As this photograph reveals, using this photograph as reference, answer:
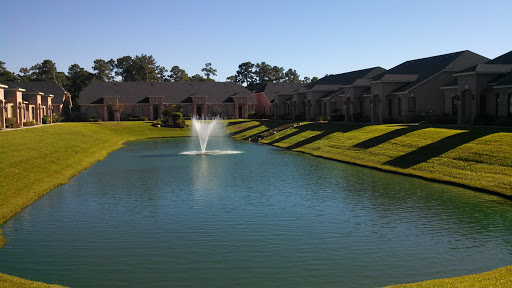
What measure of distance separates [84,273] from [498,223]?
14.1 m

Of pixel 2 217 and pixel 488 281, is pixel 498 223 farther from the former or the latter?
pixel 2 217

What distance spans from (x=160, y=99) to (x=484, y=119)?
208 feet

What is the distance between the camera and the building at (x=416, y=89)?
2029 inches

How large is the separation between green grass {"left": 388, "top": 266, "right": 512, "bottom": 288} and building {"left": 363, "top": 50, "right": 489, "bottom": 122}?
38708mm

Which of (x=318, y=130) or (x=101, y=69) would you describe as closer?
(x=318, y=130)

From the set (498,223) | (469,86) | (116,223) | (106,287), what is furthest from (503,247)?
(469,86)

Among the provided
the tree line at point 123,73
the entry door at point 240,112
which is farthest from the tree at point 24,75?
the entry door at point 240,112

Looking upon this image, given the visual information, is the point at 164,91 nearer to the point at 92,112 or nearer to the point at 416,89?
the point at 92,112

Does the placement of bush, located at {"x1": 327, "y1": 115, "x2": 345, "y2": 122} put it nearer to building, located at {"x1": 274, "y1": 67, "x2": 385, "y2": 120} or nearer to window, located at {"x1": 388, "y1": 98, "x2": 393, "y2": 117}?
building, located at {"x1": 274, "y1": 67, "x2": 385, "y2": 120}

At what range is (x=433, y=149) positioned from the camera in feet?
107

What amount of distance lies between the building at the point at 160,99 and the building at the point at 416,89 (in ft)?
135

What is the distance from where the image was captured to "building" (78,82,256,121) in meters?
88.9

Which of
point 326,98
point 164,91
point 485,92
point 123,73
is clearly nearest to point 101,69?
point 123,73

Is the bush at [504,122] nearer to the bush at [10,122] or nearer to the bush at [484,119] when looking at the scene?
the bush at [484,119]
